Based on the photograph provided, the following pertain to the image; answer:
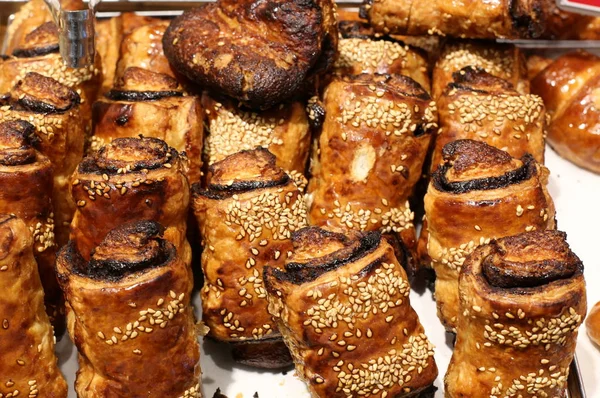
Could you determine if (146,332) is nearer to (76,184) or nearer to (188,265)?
(188,265)

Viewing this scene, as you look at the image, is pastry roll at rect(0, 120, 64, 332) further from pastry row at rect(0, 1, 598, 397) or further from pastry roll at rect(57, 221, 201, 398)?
pastry roll at rect(57, 221, 201, 398)

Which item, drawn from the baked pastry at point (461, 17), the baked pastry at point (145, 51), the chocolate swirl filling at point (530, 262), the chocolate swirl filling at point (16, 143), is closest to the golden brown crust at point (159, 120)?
the baked pastry at point (145, 51)

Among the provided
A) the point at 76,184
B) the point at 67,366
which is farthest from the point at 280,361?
the point at 76,184

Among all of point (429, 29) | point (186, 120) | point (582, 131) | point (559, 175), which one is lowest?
point (559, 175)

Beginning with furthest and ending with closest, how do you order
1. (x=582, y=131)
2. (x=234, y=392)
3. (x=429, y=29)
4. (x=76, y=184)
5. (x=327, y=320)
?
(x=582, y=131) < (x=429, y=29) < (x=234, y=392) < (x=76, y=184) < (x=327, y=320)

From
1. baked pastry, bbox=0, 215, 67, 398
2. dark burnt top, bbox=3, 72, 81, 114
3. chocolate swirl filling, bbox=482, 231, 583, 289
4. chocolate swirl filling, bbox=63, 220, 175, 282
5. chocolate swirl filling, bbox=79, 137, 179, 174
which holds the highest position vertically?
dark burnt top, bbox=3, 72, 81, 114

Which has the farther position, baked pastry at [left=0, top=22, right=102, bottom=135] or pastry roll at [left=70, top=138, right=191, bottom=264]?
baked pastry at [left=0, top=22, right=102, bottom=135]

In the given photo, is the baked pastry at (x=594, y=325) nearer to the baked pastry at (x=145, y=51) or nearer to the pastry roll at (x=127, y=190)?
the pastry roll at (x=127, y=190)

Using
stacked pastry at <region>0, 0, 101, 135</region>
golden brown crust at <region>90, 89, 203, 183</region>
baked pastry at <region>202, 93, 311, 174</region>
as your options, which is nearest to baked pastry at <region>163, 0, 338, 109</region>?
baked pastry at <region>202, 93, 311, 174</region>
